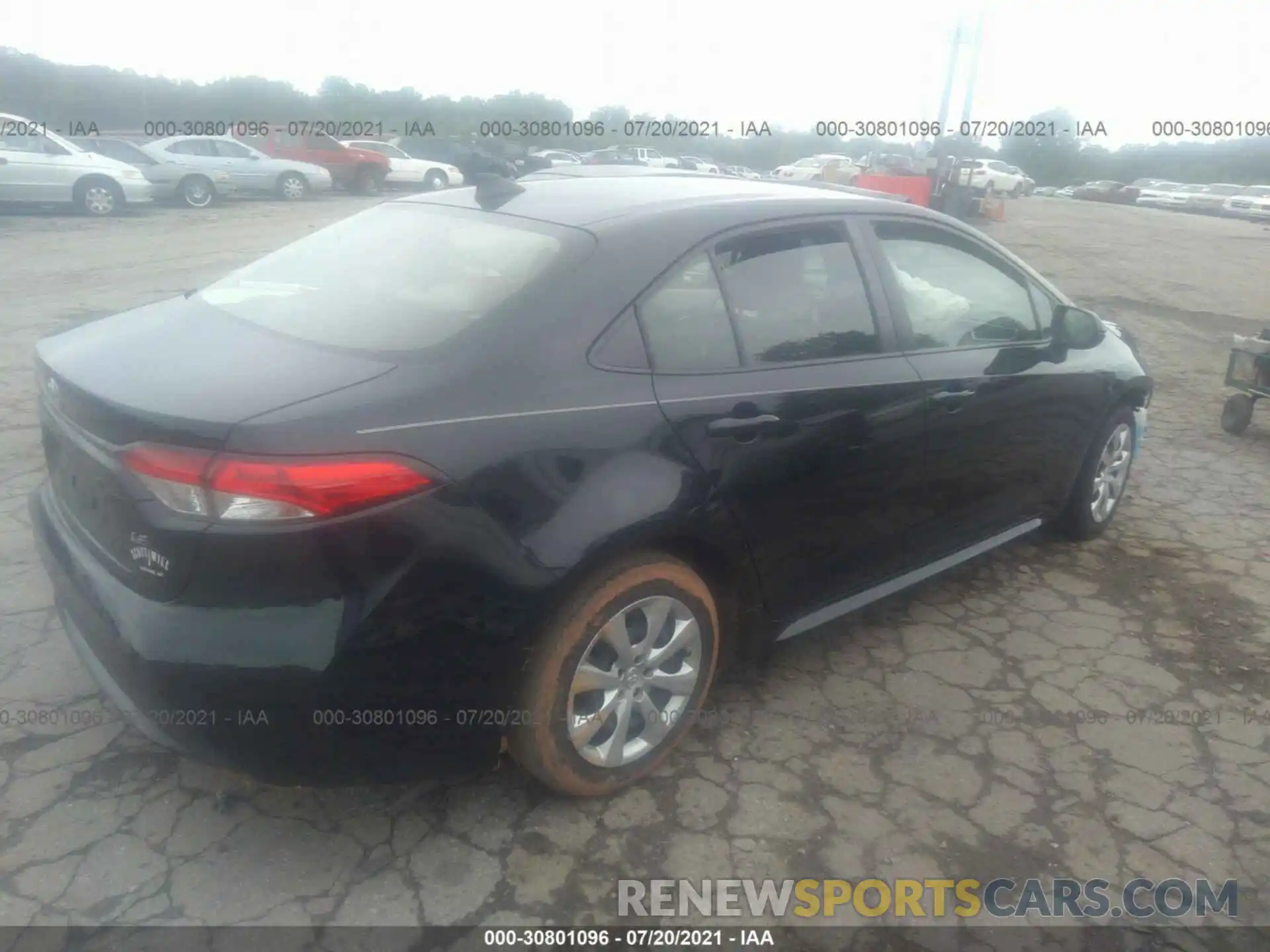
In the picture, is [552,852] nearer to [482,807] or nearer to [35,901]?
[482,807]

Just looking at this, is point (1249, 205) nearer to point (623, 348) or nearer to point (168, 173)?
point (168, 173)

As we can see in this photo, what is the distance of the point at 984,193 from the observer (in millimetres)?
28453

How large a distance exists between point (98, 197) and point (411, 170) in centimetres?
1025

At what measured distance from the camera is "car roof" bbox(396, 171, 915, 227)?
111 inches

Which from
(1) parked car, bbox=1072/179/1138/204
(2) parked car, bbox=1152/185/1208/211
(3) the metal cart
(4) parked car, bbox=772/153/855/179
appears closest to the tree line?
(4) parked car, bbox=772/153/855/179

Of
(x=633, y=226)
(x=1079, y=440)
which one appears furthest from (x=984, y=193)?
(x=633, y=226)

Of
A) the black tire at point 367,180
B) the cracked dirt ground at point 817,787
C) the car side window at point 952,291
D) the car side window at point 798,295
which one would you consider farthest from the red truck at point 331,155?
the car side window at point 798,295

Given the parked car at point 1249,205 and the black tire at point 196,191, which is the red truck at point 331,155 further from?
the parked car at point 1249,205

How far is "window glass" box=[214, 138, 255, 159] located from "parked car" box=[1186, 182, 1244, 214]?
3399 centimetres

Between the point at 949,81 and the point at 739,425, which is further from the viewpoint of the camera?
the point at 949,81

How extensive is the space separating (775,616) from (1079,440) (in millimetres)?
1902

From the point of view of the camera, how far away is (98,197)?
51.0 feet

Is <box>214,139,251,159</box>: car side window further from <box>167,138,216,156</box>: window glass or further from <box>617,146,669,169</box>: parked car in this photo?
<box>617,146,669,169</box>: parked car

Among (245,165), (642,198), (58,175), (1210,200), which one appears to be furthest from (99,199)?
(1210,200)
